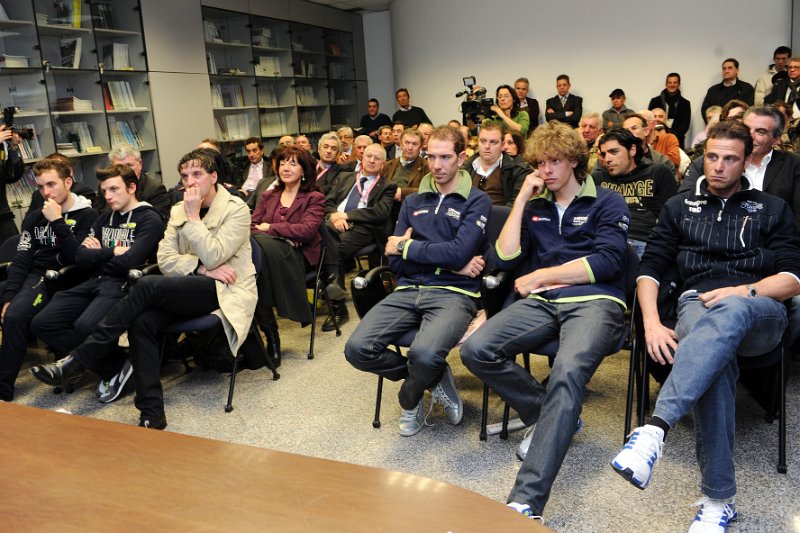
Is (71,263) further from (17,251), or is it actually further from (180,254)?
(180,254)

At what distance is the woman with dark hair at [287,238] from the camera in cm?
353

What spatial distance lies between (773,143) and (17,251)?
411 cm

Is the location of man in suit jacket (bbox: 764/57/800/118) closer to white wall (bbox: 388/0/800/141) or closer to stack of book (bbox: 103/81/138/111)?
white wall (bbox: 388/0/800/141)

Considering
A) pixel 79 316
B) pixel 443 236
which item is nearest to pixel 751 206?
pixel 443 236

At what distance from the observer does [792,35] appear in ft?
25.6

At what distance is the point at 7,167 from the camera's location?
196 inches

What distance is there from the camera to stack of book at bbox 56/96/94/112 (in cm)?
623

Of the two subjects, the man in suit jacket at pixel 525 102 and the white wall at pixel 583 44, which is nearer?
the white wall at pixel 583 44

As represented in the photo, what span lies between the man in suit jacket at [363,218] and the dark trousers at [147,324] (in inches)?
52.4

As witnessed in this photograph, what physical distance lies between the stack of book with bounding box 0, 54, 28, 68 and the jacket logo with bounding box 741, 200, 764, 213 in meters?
5.90

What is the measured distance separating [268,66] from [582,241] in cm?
717

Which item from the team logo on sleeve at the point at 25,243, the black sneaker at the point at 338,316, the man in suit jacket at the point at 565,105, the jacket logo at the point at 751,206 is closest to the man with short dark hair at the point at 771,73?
the man in suit jacket at the point at 565,105

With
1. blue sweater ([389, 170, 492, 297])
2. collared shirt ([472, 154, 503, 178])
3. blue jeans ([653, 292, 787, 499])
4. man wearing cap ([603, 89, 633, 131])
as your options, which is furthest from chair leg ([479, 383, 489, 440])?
man wearing cap ([603, 89, 633, 131])

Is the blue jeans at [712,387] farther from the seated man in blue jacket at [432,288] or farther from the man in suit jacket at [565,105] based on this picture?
the man in suit jacket at [565,105]
